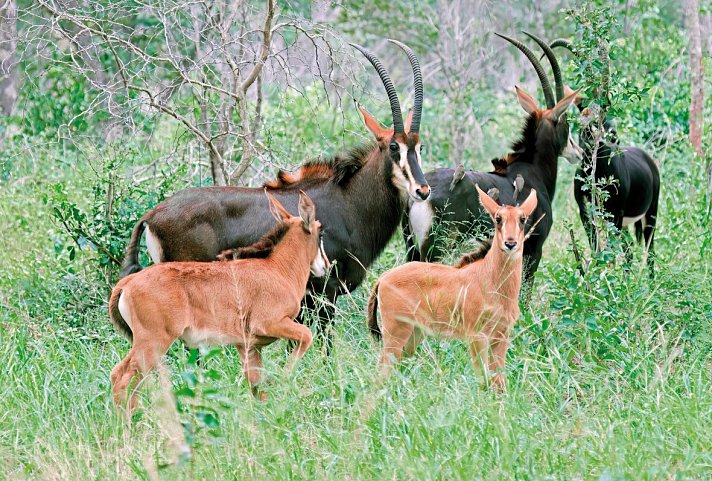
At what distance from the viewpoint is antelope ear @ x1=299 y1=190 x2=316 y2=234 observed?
5805 mm

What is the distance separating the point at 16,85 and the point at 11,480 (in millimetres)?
11234

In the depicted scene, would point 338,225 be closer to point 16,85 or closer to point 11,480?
point 11,480

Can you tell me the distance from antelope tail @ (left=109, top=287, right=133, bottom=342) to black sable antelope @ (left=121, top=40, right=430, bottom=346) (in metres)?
0.93

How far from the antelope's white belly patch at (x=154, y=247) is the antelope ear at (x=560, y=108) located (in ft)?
10.7

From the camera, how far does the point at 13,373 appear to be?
5.71m

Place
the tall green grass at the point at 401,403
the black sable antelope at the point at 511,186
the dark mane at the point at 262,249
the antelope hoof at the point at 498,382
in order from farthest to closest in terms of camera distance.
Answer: the black sable antelope at the point at 511,186 < the dark mane at the point at 262,249 < the antelope hoof at the point at 498,382 < the tall green grass at the point at 401,403

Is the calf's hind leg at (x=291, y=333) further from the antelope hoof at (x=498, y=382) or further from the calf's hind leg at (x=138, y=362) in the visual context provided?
the antelope hoof at (x=498, y=382)

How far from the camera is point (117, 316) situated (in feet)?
17.5

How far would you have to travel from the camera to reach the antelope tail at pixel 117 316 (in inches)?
207

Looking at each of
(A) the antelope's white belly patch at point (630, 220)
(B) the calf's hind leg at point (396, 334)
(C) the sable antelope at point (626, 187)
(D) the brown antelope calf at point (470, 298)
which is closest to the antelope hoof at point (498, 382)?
(D) the brown antelope calf at point (470, 298)

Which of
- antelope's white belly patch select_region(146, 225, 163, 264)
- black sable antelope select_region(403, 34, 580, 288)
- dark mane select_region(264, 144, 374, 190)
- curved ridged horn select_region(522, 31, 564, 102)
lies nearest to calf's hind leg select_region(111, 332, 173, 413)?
antelope's white belly patch select_region(146, 225, 163, 264)

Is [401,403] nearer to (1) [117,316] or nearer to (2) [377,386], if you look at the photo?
(2) [377,386]

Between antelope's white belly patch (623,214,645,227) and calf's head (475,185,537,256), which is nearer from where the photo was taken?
calf's head (475,185,537,256)

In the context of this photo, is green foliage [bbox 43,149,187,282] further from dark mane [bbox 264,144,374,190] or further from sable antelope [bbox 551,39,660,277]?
sable antelope [bbox 551,39,660,277]
